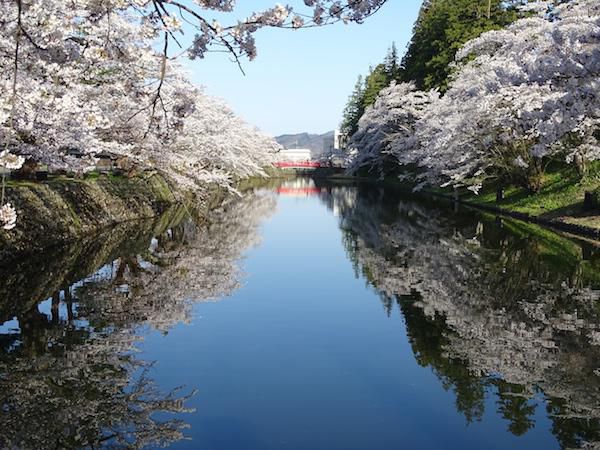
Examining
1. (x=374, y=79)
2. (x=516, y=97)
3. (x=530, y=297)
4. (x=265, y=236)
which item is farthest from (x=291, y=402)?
(x=374, y=79)

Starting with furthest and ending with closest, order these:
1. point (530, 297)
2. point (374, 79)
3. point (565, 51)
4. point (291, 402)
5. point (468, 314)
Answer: point (374, 79)
point (565, 51)
point (530, 297)
point (468, 314)
point (291, 402)

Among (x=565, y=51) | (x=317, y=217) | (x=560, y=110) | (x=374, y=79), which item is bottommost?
(x=317, y=217)

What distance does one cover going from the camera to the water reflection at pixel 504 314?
269 inches

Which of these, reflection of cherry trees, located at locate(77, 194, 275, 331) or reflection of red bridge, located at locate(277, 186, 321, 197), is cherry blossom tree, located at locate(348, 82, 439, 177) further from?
reflection of cherry trees, located at locate(77, 194, 275, 331)

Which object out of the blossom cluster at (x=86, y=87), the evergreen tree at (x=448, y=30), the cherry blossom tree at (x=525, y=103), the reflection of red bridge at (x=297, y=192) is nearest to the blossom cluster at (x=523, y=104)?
the cherry blossom tree at (x=525, y=103)

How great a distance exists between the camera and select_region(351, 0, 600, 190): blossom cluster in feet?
43.4

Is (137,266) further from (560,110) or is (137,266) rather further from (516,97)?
(516,97)

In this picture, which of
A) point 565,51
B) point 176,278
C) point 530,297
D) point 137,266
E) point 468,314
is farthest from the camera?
point 137,266

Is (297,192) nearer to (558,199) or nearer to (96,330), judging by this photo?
(558,199)

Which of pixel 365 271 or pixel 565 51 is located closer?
pixel 565 51

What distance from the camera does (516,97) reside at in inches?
949

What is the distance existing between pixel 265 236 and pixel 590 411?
57.9 feet

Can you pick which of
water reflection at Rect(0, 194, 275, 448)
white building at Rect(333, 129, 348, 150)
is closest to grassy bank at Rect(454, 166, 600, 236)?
water reflection at Rect(0, 194, 275, 448)

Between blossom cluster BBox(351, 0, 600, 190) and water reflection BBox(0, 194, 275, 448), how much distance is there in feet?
28.6
